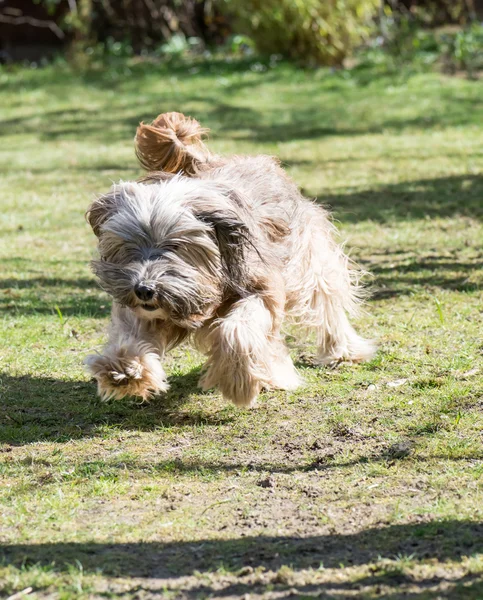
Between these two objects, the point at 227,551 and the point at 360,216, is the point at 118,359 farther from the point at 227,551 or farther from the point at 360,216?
the point at 360,216

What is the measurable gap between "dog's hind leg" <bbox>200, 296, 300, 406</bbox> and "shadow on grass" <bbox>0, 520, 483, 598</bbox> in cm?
123

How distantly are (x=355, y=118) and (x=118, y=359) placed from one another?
31.8 feet

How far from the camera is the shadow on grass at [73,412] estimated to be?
4.74m

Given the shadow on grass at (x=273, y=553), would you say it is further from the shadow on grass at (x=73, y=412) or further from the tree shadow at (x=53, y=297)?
the tree shadow at (x=53, y=297)

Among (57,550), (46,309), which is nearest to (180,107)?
(46,309)

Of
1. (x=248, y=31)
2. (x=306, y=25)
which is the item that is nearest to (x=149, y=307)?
(x=306, y=25)

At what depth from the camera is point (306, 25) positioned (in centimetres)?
1576

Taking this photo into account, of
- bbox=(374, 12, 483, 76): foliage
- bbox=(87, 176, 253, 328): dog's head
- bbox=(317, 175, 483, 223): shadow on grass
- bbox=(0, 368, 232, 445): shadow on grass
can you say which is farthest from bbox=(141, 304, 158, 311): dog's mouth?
bbox=(374, 12, 483, 76): foliage

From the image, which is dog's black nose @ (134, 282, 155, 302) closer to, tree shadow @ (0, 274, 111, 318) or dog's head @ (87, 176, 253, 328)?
dog's head @ (87, 176, 253, 328)

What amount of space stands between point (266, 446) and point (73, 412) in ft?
3.62

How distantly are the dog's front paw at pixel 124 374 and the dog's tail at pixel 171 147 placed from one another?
1.34 meters

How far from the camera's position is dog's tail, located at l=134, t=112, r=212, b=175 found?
18.3ft

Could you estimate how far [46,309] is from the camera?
6.71 meters

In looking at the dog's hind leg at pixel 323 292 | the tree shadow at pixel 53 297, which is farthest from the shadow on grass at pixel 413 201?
the dog's hind leg at pixel 323 292
